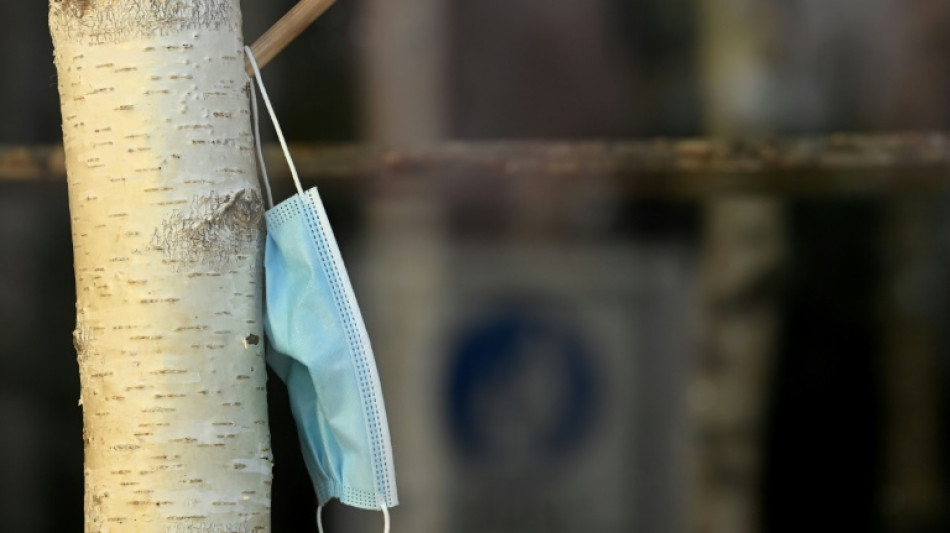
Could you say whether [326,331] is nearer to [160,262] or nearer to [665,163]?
[160,262]

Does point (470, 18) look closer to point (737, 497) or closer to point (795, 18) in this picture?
point (795, 18)

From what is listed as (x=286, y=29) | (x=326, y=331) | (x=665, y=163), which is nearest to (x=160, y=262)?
(x=326, y=331)

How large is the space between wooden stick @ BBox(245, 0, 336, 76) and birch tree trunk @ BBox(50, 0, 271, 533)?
6 centimetres

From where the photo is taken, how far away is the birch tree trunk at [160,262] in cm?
105

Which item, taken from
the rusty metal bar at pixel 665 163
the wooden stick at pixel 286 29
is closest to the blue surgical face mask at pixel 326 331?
the wooden stick at pixel 286 29

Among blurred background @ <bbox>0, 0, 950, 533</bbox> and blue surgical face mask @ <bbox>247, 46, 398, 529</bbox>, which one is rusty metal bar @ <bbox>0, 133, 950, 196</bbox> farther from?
blue surgical face mask @ <bbox>247, 46, 398, 529</bbox>

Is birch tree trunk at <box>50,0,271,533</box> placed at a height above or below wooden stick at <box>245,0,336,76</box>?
below

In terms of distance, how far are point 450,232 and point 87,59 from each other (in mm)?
1251

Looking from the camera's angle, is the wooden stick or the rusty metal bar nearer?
the wooden stick

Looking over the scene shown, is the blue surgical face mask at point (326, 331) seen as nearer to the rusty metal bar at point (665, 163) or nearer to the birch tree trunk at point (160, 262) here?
the birch tree trunk at point (160, 262)

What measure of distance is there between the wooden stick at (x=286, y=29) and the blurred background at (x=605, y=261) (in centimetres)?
103

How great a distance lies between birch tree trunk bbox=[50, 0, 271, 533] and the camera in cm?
105

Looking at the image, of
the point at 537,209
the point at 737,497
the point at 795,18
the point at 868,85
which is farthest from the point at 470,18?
the point at 737,497

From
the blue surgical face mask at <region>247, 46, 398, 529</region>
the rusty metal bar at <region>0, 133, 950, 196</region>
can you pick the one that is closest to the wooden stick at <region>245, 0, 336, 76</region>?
the blue surgical face mask at <region>247, 46, 398, 529</region>
